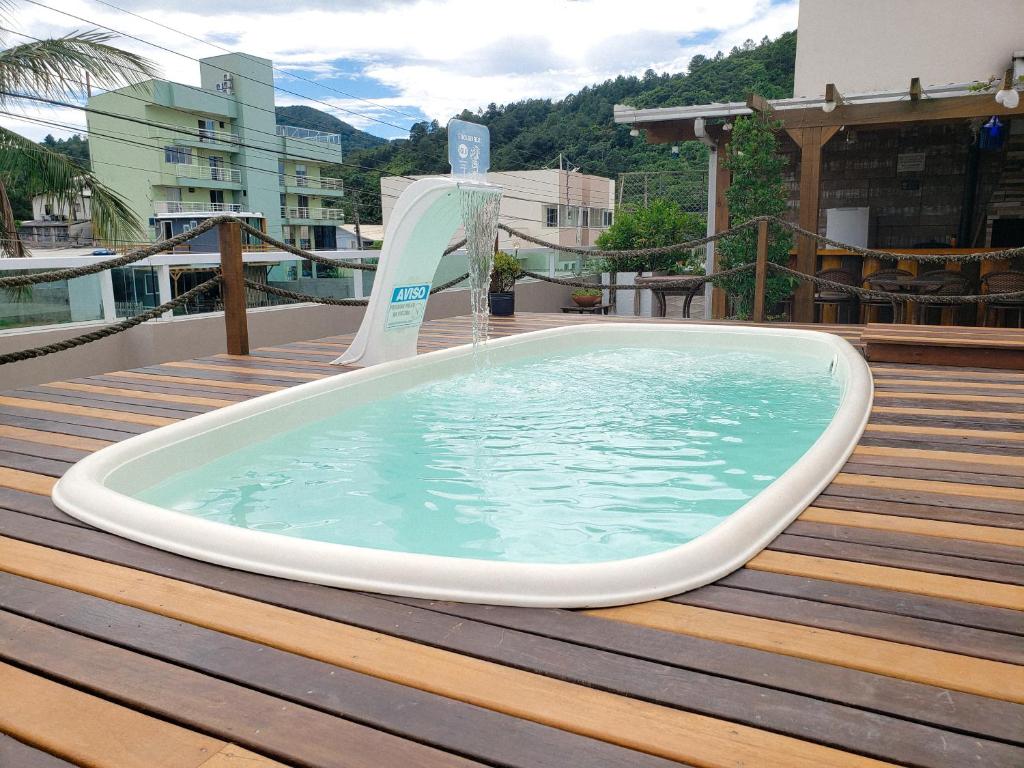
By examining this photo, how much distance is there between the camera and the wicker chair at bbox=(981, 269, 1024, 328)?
664 centimetres

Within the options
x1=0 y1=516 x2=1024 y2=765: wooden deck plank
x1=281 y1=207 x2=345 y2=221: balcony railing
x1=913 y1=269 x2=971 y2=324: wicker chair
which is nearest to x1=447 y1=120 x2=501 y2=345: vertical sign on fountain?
x1=0 y1=516 x2=1024 y2=765: wooden deck plank

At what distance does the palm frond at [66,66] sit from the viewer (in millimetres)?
9898

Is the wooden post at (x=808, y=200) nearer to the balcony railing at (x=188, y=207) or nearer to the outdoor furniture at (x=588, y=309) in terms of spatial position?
the outdoor furniture at (x=588, y=309)

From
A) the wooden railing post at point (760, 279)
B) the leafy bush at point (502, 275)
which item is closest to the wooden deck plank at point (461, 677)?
the wooden railing post at point (760, 279)

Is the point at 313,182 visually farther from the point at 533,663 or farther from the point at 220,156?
the point at 533,663

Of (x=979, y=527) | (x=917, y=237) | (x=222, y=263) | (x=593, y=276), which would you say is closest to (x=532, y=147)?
(x=593, y=276)

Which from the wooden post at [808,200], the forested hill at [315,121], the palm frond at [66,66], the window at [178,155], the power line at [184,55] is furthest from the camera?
the forested hill at [315,121]

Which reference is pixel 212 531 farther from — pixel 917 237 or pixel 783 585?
pixel 917 237

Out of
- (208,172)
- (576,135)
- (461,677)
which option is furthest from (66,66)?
(208,172)

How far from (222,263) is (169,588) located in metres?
3.58

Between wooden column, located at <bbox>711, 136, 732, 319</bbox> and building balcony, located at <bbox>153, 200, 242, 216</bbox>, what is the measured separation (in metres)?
30.7

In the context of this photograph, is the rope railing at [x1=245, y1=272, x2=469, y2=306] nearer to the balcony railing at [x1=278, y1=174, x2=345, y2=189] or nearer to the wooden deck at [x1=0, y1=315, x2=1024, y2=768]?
the wooden deck at [x1=0, y1=315, x2=1024, y2=768]

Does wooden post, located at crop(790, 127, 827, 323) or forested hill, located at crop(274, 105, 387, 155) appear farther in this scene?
forested hill, located at crop(274, 105, 387, 155)

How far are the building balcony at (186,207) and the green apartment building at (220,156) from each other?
47 millimetres
